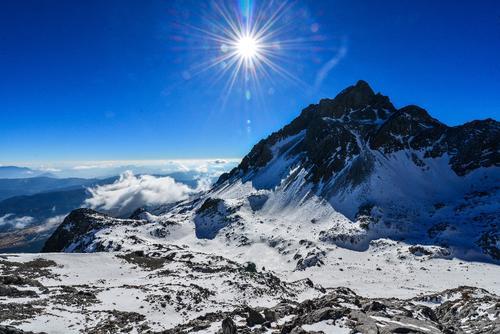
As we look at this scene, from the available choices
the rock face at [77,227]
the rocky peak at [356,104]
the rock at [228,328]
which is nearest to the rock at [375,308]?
the rock at [228,328]

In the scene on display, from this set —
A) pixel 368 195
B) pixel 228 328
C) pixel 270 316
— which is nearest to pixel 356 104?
pixel 368 195

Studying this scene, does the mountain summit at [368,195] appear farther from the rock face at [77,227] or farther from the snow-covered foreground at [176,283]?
the snow-covered foreground at [176,283]

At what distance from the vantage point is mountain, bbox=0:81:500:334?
1034 inches

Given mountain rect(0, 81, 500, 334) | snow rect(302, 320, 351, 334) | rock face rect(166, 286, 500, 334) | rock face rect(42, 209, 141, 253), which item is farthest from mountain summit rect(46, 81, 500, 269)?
snow rect(302, 320, 351, 334)

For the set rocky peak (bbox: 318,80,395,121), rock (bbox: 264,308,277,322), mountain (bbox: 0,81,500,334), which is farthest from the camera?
rocky peak (bbox: 318,80,395,121)

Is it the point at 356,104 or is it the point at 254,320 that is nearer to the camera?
the point at 254,320

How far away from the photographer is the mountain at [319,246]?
26.3 meters

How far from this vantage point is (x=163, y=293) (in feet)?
117

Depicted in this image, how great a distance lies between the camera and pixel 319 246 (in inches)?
3482

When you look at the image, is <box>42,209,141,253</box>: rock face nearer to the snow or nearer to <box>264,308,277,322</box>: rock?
<box>264,308,277,322</box>: rock

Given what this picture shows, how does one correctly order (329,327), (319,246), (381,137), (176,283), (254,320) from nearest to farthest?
(329,327) → (254,320) → (176,283) → (319,246) → (381,137)

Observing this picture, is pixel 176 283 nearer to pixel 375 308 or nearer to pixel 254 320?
pixel 254 320

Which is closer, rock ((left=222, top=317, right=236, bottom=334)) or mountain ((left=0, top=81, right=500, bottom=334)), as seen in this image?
rock ((left=222, top=317, right=236, bottom=334))

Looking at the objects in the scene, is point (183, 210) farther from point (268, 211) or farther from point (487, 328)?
point (487, 328)
